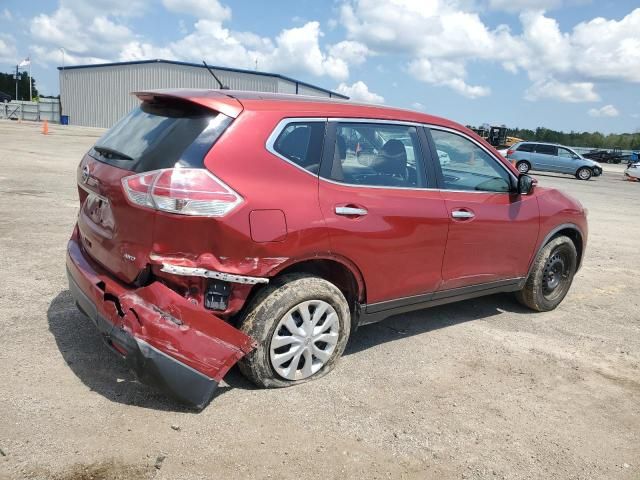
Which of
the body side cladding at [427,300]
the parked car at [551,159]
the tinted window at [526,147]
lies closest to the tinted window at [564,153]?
the parked car at [551,159]

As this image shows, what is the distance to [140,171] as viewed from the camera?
302cm

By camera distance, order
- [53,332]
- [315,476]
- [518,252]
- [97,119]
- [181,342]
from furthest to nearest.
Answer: [97,119] < [518,252] < [53,332] < [181,342] < [315,476]

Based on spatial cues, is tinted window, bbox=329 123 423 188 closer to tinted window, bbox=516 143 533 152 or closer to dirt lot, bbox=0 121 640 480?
dirt lot, bbox=0 121 640 480

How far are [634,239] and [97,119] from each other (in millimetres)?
54277

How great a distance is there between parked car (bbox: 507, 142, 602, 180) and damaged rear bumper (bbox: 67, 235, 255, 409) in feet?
→ 90.7

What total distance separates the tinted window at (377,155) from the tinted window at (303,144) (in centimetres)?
13

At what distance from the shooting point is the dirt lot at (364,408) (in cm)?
270

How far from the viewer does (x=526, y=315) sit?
17.1ft

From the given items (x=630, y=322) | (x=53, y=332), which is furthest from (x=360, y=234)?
(x=630, y=322)

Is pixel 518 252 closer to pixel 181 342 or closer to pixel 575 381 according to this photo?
pixel 575 381

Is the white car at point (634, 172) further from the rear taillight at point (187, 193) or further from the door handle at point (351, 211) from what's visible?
the rear taillight at point (187, 193)

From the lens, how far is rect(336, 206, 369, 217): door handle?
3354 mm

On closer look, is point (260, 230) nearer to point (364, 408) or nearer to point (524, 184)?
point (364, 408)

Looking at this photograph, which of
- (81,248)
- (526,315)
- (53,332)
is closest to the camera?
(81,248)
